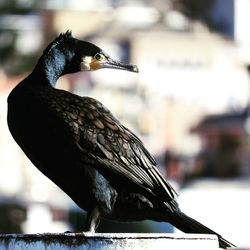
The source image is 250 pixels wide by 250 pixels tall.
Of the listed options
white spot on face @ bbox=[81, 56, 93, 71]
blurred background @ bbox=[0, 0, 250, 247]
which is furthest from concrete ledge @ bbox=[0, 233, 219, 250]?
blurred background @ bbox=[0, 0, 250, 247]

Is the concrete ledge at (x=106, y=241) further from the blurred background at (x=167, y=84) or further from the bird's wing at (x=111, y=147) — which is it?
the blurred background at (x=167, y=84)

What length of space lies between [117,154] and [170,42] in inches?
2184

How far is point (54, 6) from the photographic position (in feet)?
221

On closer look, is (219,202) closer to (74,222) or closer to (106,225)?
(74,222)

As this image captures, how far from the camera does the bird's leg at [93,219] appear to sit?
23.9ft

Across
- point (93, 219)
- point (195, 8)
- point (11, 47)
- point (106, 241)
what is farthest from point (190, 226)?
point (195, 8)

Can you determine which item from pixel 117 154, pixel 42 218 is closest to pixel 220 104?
pixel 42 218

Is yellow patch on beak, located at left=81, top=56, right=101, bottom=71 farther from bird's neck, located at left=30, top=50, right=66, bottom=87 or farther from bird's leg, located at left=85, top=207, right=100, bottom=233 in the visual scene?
bird's leg, located at left=85, top=207, right=100, bottom=233

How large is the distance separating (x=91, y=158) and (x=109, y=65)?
0.60m

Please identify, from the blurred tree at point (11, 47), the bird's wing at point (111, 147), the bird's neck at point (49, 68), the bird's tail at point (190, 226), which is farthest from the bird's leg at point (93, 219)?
the blurred tree at point (11, 47)

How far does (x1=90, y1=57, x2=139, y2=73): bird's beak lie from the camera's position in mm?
7785

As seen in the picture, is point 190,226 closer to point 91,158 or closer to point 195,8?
point 91,158

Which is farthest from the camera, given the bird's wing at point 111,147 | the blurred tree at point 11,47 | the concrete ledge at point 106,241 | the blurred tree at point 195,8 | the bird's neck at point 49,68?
the blurred tree at point 195,8

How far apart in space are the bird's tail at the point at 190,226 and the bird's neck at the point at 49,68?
0.80 meters
